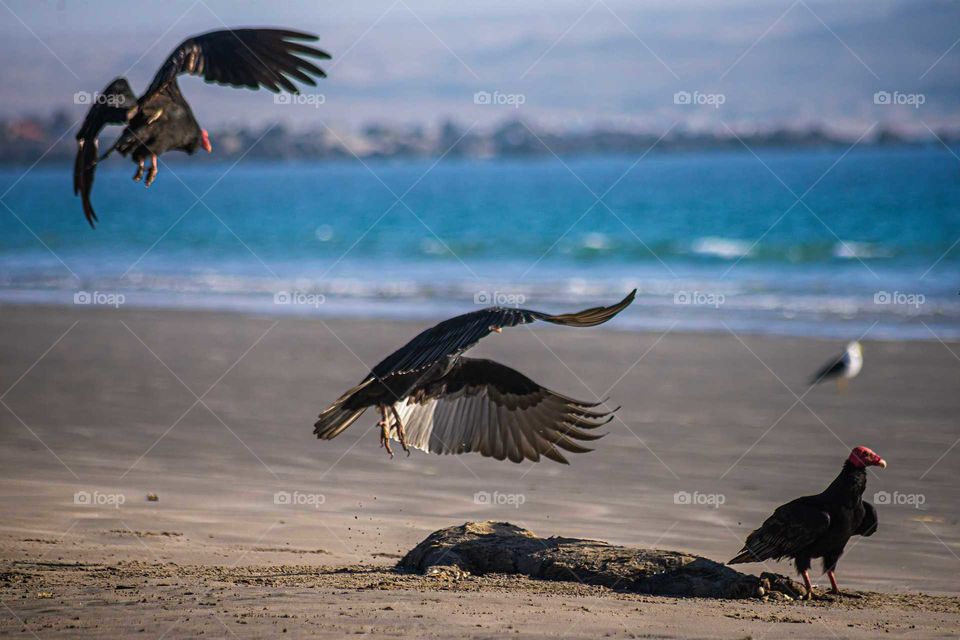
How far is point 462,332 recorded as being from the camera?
604cm

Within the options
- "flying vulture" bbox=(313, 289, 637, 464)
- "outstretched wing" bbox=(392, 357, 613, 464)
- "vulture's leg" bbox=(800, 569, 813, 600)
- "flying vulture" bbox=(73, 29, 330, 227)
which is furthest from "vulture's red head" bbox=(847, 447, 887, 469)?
"flying vulture" bbox=(73, 29, 330, 227)

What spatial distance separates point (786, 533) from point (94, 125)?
3.90 m

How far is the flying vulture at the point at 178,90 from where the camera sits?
5.52 m

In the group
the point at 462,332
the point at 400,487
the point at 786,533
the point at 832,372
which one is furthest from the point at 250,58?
the point at 832,372

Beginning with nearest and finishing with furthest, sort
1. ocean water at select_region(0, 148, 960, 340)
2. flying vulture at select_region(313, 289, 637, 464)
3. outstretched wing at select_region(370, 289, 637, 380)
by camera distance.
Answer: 1. outstretched wing at select_region(370, 289, 637, 380)
2. flying vulture at select_region(313, 289, 637, 464)
3. ocean water at select_region(0, 148, 960, 340)

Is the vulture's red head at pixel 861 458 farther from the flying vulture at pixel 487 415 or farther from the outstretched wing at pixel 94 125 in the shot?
the outstretched wing at pixel 94 125

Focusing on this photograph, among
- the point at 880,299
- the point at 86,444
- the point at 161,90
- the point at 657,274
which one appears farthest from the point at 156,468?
the point at 657,274

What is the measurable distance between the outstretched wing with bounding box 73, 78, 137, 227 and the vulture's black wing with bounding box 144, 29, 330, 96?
37cm

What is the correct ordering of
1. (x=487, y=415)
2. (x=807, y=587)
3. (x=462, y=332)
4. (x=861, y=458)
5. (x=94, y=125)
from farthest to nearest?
1. (x=487, y=415)
2. (x=861, y=458)
3. (x=807, y=587)
4. (x=462, y=332)
5. (x=94, y=125)

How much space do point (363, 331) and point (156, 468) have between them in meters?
7.37

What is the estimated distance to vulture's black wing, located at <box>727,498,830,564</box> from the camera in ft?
20.1

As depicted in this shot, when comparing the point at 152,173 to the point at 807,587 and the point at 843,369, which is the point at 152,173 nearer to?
the point at 807,587

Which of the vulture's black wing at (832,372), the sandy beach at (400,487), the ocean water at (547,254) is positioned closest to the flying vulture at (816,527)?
the sandy beach at (400,487)

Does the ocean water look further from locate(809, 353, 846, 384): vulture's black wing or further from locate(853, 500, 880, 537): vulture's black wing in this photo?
locate(853, 500, 880, 537): vulture's black wing
